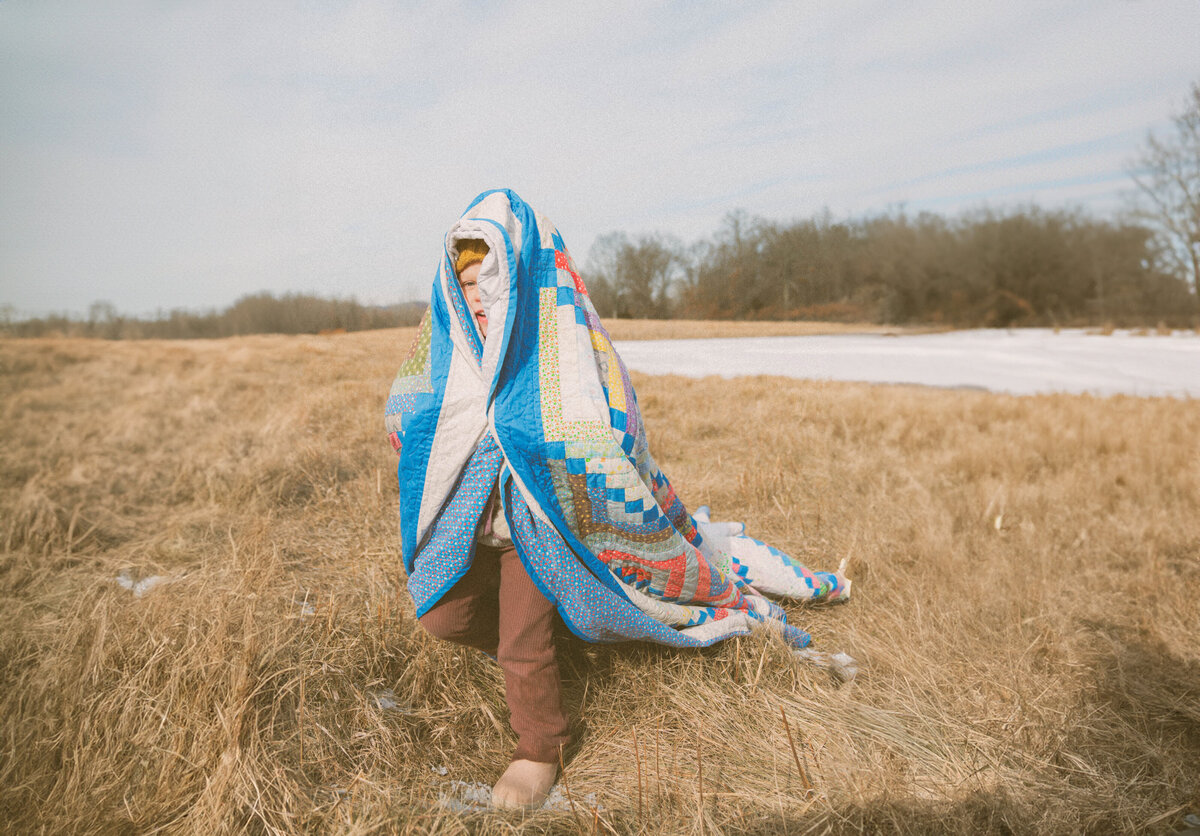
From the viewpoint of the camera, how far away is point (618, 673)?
2146mm

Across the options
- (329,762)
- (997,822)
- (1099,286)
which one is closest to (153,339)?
(329,762)

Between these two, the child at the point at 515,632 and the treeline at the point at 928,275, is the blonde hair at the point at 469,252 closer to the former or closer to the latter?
the child at the point at 515,632

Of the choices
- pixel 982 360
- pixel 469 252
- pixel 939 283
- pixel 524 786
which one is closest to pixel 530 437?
pixel 469 252

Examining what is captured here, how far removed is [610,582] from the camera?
5.97 ft

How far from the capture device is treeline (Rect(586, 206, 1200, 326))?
14.5 m

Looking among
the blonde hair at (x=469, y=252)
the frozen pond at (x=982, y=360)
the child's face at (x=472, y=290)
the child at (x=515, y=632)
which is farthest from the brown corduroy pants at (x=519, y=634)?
the frozen pond at (x=982, y=360)

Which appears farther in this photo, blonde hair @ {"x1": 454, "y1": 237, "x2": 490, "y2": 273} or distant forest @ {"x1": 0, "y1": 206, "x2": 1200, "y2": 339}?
distant forest @ {"x1": 0, "y1": 206, "x2": 1200, "y2": 339}

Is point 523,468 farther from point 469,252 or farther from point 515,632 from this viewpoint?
point 469,252

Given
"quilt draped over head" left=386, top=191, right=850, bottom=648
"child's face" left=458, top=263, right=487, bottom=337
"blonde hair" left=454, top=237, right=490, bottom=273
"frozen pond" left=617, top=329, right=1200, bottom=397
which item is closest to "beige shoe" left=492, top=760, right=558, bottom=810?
"quilt draped over head" left=386, top=191, right=850, bottom=648

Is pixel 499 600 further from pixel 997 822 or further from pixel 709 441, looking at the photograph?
pixel 709 441

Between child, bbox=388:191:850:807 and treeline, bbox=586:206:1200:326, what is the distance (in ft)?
26.6

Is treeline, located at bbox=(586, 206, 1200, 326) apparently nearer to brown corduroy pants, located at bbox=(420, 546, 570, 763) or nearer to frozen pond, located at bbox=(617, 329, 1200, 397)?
frozen pond, located at bbox=(617, 329, 1200, 397)

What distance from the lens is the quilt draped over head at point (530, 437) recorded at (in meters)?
1.68

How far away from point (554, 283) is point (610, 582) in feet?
3.04
